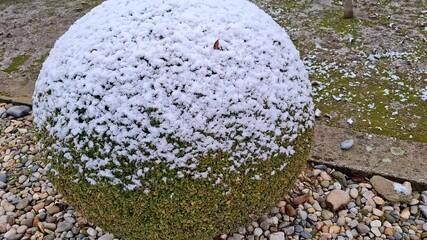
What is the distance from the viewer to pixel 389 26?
3830 mm

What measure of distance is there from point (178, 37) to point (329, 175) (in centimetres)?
123

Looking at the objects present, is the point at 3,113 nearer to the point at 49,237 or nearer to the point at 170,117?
the point at 49,237

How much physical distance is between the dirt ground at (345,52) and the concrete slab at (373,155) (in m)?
0.15

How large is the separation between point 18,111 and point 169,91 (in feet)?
6.04

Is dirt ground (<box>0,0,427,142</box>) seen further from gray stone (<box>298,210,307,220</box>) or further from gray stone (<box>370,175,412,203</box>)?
gray stone (<box>298,210,307,220</box>)

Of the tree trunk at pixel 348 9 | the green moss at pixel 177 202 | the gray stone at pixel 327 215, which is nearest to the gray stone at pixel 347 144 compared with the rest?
the gray stone at pixel 327 215

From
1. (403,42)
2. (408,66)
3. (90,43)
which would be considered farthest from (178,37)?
(403,42)

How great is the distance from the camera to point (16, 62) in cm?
355

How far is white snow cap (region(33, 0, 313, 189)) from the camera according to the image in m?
1.49

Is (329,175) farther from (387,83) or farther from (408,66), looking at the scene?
(408,66)

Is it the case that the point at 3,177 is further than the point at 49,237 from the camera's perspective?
Yes

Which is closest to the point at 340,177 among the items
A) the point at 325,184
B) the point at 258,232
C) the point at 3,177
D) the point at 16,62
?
the point at 325,184

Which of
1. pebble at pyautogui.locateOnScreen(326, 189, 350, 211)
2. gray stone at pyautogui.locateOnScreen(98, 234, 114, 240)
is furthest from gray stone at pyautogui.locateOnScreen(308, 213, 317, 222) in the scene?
gray stone at pyautogui.locateOnScreen(98, 234, 114, 240)

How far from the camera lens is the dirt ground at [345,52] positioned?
112 inches
